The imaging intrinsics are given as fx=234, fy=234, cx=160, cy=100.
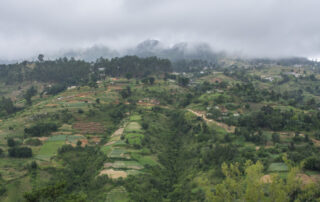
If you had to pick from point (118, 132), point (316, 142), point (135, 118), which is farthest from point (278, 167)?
point (135, 118)

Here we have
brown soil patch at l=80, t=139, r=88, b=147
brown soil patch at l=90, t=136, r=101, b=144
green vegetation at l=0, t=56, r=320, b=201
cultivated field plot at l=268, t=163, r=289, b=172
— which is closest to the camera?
green vegetation at l=0, t=56, r=320, b=201

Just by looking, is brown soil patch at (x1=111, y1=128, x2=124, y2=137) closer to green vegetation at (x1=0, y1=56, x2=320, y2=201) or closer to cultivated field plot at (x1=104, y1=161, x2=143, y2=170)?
green vegetation at (x1=0, y1=56, x2=320, y2=201)

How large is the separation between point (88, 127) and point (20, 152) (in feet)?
69.2

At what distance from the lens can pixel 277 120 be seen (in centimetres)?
6081

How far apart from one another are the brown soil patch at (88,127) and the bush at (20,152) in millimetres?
16712

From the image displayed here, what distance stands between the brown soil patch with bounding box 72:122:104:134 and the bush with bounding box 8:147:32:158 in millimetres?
16712

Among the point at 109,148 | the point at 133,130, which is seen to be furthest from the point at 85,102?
the point at 109,148

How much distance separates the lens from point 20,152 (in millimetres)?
48500

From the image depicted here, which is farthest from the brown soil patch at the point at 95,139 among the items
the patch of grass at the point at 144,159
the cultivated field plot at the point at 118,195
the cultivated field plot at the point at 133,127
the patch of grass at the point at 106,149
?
the cultivated field plot at the point at 118,195

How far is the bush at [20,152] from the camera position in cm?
4831

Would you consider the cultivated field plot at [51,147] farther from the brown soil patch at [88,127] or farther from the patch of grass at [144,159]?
the patch of grass at [144,159]

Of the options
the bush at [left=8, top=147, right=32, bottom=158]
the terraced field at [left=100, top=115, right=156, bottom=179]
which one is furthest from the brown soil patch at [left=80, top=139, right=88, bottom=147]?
the bush at [left=8, top=147, right=32, bottom=158]

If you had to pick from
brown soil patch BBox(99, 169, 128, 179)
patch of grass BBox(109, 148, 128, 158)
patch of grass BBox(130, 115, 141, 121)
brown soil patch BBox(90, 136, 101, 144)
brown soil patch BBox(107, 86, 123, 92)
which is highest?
brown soil patch BBox(107, 86, 123, 92)

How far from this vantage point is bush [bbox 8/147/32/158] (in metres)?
48.3
